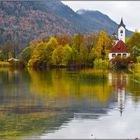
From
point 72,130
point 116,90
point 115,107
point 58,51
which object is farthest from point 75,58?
point 72,130

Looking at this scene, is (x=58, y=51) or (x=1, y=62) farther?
(x=1, y=62)

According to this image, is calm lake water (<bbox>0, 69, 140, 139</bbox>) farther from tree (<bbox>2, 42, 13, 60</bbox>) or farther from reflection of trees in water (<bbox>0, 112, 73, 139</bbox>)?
tree (<bbox>2, 42, 13, 60</bbox>)

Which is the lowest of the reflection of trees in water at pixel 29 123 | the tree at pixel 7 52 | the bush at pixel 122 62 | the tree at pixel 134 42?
the reflection of trees in water at pixel 29 123

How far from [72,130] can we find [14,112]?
283 inches

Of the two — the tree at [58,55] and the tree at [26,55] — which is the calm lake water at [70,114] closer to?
the tree at [58,55]

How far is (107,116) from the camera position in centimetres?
2797

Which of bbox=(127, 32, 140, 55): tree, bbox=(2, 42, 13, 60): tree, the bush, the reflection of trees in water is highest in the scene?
bbox=(127, 32, 140, 55): tree

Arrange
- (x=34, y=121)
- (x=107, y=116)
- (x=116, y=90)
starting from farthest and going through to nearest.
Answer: (x=116, y=90) < (x=107, y=116) < (x=34, y=121)

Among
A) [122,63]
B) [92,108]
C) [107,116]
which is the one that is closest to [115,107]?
[92,108]

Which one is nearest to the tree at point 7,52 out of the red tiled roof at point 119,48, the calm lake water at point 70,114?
the red tiled roof at point 119,48

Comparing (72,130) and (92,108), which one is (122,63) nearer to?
(92,108)

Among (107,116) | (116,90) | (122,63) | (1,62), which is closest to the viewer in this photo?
(107,116)

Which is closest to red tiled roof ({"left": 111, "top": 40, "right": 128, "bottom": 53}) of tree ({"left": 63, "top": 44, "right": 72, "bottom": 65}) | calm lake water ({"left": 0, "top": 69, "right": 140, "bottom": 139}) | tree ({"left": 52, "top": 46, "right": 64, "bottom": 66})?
tree ({"left": 63, "top": 44, "right": 72, "bottom": 65})

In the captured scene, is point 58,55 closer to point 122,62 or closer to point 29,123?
point 122,62
